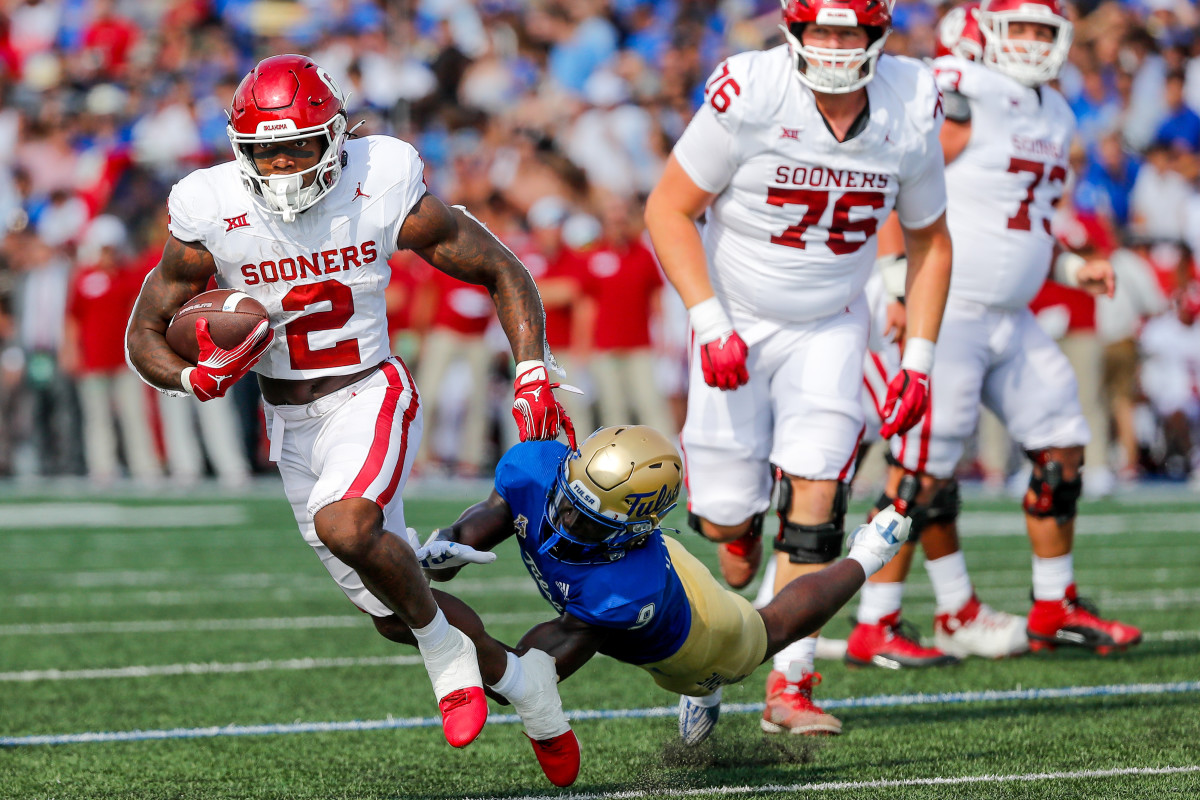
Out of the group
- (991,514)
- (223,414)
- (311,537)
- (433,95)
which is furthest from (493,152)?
(311,537)

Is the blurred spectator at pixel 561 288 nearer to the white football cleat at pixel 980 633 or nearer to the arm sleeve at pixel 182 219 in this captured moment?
the white football cleat at pixel 980 633

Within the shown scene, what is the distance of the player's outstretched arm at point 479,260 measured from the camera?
4.04 metres

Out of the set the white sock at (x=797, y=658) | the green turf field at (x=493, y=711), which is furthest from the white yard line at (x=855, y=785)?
the white sock at (x=797, y=658)

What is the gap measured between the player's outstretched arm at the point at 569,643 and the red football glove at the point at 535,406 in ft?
1.48

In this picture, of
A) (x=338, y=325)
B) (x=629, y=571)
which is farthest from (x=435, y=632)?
(x=338, y=325)

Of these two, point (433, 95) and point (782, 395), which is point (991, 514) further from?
point (433, 95)

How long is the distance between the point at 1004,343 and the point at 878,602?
0.99 meters

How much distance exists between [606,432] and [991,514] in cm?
681

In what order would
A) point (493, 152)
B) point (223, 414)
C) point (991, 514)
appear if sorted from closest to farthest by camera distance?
point (991, 514)
point (223, 414)
point (493, 152)

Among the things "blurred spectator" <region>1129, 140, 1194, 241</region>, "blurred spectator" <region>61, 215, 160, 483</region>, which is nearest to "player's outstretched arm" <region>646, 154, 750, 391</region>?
"blurred spectator" <region>1129, 140, 1194, 241</region>

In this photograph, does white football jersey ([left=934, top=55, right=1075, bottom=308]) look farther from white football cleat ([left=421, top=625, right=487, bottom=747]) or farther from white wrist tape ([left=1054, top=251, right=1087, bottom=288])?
white football cleat ([left=421, top=625, right=487, bottom=747])

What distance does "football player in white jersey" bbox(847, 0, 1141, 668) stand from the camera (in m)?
5.39

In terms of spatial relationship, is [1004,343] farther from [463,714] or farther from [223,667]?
[223,667]

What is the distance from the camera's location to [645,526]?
3627 mm
